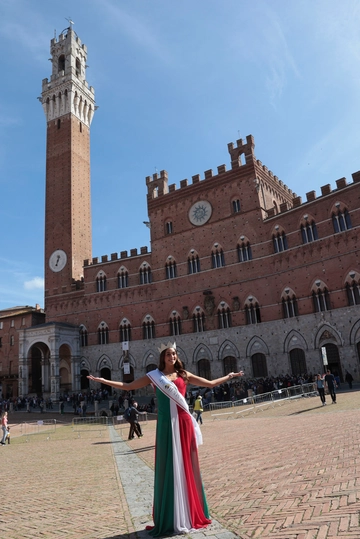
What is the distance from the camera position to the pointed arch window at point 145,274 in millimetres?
37178

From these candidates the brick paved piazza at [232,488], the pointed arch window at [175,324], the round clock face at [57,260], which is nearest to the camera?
the brick paved piazza at [232,488]

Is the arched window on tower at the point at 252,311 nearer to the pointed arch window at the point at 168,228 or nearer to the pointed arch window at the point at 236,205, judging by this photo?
the pointed arch window at the point at 236,205

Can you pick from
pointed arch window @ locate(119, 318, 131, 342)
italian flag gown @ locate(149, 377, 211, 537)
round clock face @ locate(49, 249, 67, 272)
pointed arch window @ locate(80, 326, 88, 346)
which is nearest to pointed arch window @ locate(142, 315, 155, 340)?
pointed arch window @ locate(119, 318, 131, 342)

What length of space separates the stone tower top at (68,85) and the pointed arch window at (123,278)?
71.8 feet

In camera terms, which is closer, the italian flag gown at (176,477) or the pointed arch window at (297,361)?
the italian flag gown at (176,477)

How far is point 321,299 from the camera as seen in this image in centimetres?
2741

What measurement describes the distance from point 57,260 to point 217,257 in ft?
61.6

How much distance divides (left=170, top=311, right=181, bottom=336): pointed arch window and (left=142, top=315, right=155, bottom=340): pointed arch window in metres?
2.14

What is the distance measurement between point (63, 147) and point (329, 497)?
46889mm

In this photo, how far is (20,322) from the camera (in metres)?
44.5

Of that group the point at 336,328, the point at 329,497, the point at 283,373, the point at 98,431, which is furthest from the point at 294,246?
the point at 329,497

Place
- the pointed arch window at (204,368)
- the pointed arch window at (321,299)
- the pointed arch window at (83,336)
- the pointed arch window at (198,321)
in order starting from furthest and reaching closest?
the pointed arch window at (83,336), the pointed arch window at (198,321), the pointed arch window at (204,368), the pointed arch window at (321,299)

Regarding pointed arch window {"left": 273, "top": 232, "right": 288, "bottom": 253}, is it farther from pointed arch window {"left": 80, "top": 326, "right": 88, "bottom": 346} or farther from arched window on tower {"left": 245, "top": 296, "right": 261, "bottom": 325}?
pointed arch window {"left": 80, "top": 326, "right": 88, "bottom": 346}

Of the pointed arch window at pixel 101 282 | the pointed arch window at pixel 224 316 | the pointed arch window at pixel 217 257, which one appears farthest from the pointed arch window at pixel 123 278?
the pointed arch window at pixel 224 316
